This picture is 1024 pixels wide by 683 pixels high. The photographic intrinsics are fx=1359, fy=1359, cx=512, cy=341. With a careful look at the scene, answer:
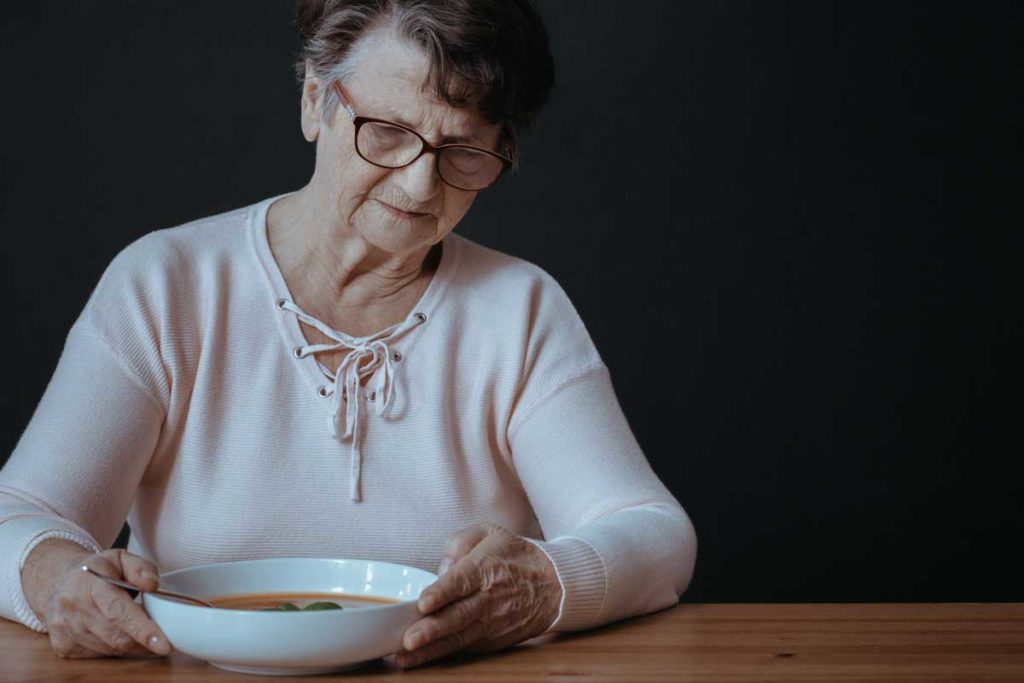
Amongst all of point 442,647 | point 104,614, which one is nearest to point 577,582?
point 442,647

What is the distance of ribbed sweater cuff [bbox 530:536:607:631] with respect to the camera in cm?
141

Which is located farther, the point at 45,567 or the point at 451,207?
the point at 451,207

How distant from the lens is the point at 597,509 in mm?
1703

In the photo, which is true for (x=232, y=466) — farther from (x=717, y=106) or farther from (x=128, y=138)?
(x=717, y=106)

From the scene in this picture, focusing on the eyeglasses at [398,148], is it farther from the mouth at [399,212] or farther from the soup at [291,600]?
the soup at [291,600]

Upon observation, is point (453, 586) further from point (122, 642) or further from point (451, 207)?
Result: point (451, 207)

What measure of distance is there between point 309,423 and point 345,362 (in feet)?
0.30

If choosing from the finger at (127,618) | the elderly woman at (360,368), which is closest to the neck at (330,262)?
the elderly woman at (360,368)

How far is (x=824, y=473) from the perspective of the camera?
330 centimetres

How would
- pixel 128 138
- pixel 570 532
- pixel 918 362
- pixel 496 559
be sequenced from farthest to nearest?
1. pixel 918 362
2. pixel 128 138
3. pixel 570 532
4. pixel 496 559

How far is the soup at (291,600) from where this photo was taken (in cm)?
135

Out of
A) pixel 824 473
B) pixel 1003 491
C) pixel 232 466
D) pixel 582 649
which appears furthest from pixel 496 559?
pixel 1003 491

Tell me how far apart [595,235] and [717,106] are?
1.38 ft

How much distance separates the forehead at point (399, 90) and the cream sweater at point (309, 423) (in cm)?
26
